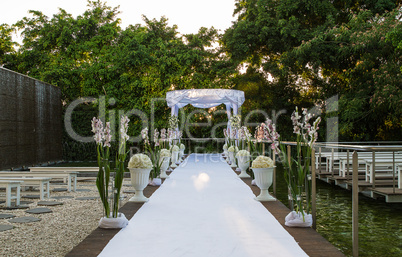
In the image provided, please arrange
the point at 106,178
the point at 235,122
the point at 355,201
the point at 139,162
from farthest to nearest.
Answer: the point at 235,122
the point at 139,162
the point at 106,178
the point at 355,201

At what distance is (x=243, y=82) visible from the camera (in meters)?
18.4

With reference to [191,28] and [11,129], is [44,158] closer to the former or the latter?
[11,129]

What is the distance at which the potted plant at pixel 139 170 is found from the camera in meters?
5.36

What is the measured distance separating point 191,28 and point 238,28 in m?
2.94

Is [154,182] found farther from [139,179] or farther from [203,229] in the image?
[203,229]

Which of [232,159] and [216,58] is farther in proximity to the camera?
[216,58]

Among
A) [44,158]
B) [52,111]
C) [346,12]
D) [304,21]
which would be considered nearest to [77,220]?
[44,158]

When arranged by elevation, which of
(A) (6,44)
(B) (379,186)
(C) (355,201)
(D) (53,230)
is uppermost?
(A) (6,44)

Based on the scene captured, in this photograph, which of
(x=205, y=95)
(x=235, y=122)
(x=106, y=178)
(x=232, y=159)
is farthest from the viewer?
(x=205, y=95)

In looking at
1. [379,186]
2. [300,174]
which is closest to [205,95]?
[379,186]

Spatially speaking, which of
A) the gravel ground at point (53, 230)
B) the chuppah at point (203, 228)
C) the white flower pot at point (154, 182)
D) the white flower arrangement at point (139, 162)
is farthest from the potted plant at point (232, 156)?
the white flower arrangement at point (139, 162)

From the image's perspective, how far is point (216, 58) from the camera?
19031 mm

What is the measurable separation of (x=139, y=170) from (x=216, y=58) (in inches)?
560

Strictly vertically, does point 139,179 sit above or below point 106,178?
below
